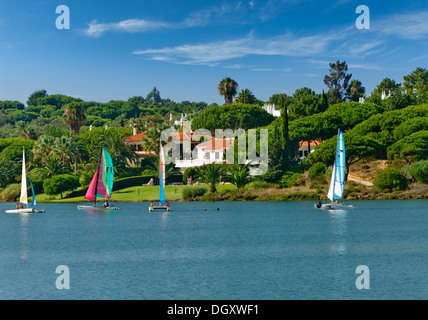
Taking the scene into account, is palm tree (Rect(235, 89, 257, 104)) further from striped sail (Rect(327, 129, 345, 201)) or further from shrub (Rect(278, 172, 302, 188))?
striped sail (Rect(327, 129, 345, 201))

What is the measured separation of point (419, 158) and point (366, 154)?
354 inches

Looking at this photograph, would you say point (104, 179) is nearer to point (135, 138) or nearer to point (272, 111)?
point (135, 138)

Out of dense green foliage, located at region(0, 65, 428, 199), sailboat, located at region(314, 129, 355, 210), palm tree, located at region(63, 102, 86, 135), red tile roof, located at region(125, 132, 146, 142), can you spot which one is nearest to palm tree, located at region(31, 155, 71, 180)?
dense green foliage, located at region(0, 65, 428, 199)

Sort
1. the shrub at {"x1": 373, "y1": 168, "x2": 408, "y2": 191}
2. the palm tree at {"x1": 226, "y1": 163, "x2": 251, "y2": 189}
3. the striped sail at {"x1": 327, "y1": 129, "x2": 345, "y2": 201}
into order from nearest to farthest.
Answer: the striped sail at {"x1": 327, "y1": 129, "x2": 345, "y2": 201} → the shrub at {"x1": 373, "y1": 168, "x2": 408, "y2": 191} → the palm tree at {"x1": 226, "y1": 163, "x2": 251, "y2": 189}

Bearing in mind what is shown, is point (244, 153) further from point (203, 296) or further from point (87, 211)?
point (203, 296)

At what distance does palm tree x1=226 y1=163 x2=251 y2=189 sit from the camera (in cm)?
10081

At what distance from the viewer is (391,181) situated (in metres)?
93.7

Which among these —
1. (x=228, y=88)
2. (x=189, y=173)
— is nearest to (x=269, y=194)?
(x=189, y=173)

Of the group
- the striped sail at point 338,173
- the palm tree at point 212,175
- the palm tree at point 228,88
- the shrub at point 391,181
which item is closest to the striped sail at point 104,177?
the palm tree at point 212,175

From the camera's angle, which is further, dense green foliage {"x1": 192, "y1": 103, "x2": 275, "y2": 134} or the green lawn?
dense green foliage {"x1": 192, "y1": 103, "x2": 275, "y2": 134}

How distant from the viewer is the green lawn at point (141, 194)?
10447 cm

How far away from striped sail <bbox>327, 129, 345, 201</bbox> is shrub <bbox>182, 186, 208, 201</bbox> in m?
29.7

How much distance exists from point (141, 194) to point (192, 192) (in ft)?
41.1

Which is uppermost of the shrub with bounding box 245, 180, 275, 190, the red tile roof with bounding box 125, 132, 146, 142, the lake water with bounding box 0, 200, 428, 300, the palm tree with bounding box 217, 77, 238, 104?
the palm tree with bounding box 217, 77, 238, 104
